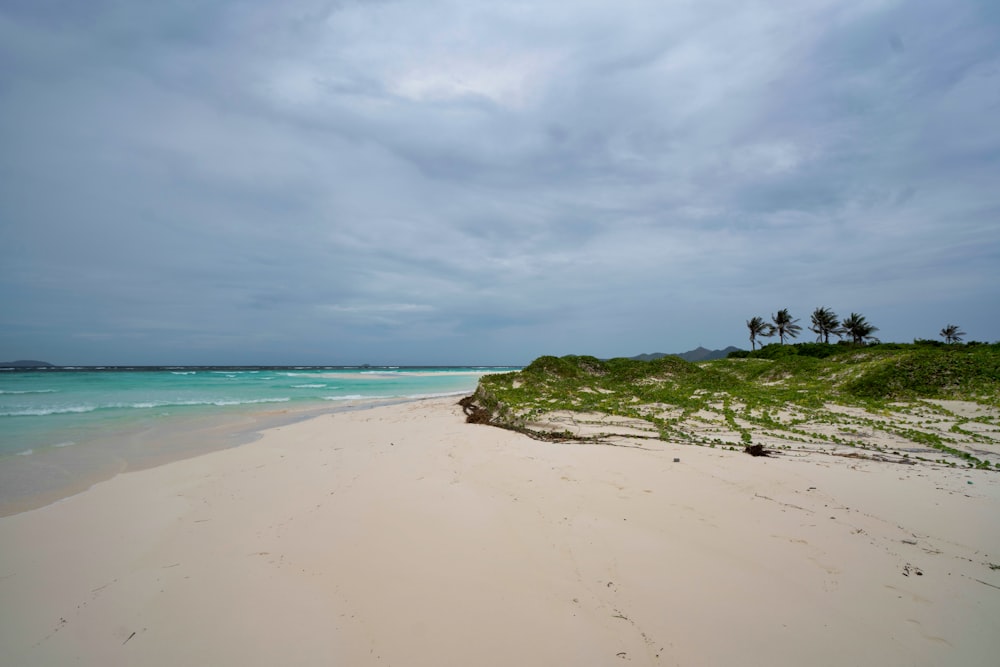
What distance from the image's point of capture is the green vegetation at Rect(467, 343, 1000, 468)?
8.08 meters

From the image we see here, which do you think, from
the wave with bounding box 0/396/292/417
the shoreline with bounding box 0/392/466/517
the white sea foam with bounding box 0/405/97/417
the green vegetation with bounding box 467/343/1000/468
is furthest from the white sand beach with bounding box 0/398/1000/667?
the wave with bounding box 0/396/292/417

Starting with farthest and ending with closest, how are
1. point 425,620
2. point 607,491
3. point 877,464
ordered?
point 877,464, point 607,491, point 425,620

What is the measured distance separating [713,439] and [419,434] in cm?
748

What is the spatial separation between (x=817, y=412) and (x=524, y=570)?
11.4m

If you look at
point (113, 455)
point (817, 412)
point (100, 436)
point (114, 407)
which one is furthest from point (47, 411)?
point (817, 412)

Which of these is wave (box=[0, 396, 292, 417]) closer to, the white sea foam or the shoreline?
the white sea foam

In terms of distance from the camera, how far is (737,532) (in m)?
4.38

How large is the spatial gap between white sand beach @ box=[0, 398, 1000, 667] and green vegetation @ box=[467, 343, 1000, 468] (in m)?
1.85

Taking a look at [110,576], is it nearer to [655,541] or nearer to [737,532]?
[655,541]

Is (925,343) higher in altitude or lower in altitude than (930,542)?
higher

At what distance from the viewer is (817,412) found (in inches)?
433

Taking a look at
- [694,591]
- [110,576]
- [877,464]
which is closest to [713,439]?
[877,464]

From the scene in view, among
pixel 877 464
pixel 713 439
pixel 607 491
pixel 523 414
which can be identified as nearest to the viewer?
pixel 607 491

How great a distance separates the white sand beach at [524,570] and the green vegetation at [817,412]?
1848mm
